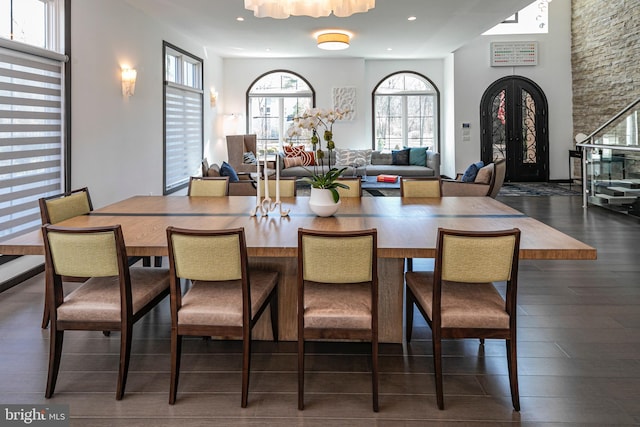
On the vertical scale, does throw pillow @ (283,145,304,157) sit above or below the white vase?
above

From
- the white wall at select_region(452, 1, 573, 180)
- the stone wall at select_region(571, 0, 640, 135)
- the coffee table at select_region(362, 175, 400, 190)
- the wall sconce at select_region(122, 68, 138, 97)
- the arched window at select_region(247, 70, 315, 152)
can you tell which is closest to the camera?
the wall sconce at select_region(122, 68, 138, 97)

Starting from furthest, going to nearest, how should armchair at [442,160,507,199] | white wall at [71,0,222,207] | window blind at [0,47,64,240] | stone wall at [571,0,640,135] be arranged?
stone wall at [571,0,640,135] < armchair at [442,160,507,199] < white wall at [71,0,222,207] < window blind at [0,47,64,240]

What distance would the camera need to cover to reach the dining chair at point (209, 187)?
3971mm

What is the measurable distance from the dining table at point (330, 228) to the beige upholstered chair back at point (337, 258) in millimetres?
114

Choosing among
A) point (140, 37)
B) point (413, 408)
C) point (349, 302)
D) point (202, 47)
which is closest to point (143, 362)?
point (349, 302)

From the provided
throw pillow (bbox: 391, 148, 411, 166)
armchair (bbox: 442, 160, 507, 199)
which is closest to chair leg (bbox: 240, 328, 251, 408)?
armchair (bbox: 442, 160, 507, 199)

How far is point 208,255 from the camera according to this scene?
2.07 m

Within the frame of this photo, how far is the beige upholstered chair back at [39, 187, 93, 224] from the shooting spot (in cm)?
283

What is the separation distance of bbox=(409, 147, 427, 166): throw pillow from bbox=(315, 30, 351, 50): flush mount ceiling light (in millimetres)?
3231

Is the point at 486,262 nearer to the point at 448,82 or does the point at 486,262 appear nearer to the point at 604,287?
the point at 604,287

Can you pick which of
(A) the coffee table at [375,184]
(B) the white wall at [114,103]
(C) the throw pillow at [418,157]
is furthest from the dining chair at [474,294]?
(C) the throw pillow at [418,157]

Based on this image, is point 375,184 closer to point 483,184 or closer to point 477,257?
point 483,184

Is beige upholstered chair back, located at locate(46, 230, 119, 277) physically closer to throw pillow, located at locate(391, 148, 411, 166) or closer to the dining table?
the dining table

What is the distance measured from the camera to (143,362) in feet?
8.42
